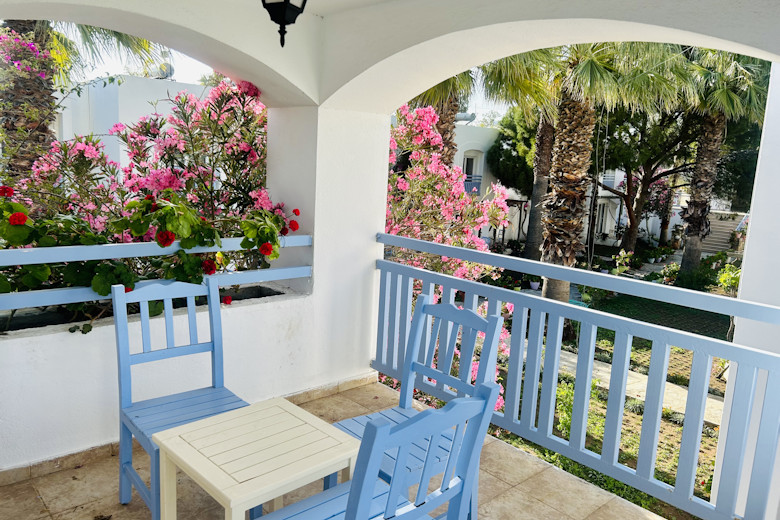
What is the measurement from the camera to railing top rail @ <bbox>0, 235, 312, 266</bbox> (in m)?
2.56

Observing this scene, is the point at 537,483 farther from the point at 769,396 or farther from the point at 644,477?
the point at 769,396

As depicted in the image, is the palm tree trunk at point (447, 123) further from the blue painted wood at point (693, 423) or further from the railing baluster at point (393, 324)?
the blue painted wood at point (693, 423)

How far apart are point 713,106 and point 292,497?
42.3 ft

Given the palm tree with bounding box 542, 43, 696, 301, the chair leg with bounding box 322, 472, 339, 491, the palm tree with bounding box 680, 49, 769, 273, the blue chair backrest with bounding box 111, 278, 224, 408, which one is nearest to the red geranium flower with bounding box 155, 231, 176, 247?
the blue chair backrest with bounding box 111, 278, 224, 408

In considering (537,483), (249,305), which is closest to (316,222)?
Answer: (249,305)

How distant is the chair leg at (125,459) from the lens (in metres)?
2.47

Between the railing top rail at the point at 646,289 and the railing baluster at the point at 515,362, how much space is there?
255 millimetres

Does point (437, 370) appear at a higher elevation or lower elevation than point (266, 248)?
lower

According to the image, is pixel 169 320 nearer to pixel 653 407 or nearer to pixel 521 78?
pixel 653 407

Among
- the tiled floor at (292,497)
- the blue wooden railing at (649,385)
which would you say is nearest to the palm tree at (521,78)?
the blue wooden railing at (649,385)

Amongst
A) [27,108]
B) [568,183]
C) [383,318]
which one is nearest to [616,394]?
[383,318]

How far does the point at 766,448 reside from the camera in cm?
215

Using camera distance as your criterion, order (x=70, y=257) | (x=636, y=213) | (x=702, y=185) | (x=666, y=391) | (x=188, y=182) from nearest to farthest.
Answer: (x=70, y=257) → (x=188, y=182) → (x=666, y=391) → (x=702, y=185) → (x=636, y=213)

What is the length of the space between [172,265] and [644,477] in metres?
2.51
